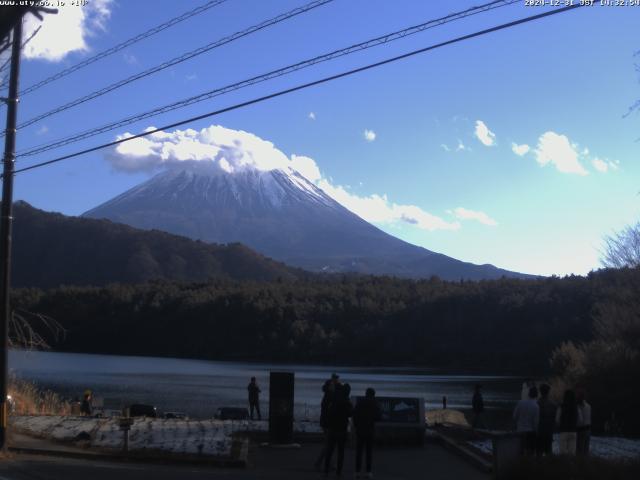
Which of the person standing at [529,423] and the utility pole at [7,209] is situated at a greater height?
the utility pole at [7,209]

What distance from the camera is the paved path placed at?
13.4 meters

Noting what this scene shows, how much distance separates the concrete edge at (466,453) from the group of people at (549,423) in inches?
56.4

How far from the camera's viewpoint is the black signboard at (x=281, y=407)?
1739 cm

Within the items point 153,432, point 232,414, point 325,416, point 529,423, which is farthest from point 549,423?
point 232,414

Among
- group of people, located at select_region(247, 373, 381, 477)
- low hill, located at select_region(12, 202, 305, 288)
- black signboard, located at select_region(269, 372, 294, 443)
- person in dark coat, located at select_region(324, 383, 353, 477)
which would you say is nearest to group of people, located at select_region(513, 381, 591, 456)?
group of people, located at select_region(247, 373, 381, 477)

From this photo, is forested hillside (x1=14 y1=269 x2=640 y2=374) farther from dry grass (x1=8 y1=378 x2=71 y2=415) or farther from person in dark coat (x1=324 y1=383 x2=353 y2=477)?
person in dark coat (x1=324 y1=383 x2=353 y2=477)

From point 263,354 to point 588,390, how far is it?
8389cm

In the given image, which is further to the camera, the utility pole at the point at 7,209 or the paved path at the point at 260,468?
the utility pole at the point at 7,209

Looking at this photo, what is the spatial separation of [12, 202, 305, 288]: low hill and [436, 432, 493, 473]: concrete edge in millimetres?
140659

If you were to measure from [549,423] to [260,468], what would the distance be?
489 centimetres

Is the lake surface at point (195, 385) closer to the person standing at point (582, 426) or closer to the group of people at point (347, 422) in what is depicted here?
the person standing at point (582, 426)

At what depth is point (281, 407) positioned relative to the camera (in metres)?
17.4

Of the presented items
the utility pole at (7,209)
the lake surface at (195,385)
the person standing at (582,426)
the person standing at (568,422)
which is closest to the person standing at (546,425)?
the person standing at (568,422)

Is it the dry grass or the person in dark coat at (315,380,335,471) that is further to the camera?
the dry grass
